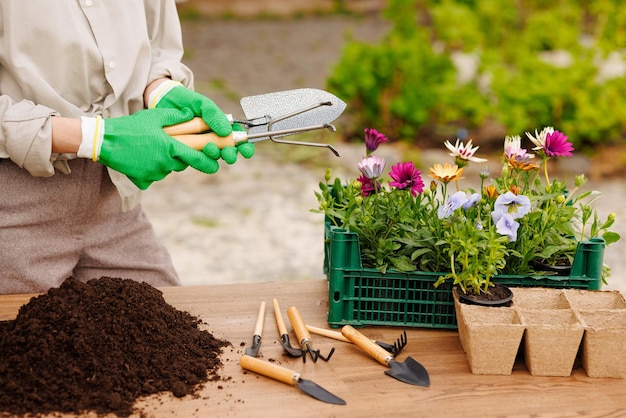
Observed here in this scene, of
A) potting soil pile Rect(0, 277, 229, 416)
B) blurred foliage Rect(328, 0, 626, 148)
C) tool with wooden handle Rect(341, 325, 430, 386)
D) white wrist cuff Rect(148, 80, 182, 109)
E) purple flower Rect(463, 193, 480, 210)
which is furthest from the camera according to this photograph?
blurred foliage Rect(328, 0, 626, 148)

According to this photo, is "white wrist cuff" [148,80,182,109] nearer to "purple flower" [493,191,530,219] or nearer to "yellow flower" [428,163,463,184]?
"yellow flower" [428,163,463,184]

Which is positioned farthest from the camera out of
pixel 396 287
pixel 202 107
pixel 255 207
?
pixel 255 207

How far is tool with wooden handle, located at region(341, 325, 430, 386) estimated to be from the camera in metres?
1.42

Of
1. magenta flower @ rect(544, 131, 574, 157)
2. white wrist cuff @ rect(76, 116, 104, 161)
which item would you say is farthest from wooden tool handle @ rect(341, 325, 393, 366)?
white wrist cuff @ rect(76, 116, 104, 161)

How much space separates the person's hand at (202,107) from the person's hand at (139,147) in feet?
0.14

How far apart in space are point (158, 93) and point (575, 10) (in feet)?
17.8

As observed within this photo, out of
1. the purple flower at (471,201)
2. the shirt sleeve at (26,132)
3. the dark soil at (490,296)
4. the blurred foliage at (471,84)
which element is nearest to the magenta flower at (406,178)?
the purple flower at (471,201)

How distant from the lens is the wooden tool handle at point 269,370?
1.38 metres

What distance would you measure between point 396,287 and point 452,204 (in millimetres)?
221

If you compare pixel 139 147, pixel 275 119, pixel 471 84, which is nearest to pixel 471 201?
pixel 275 119

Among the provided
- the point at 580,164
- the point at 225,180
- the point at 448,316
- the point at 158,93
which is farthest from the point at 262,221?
the point at 448,316

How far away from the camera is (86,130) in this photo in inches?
64.9

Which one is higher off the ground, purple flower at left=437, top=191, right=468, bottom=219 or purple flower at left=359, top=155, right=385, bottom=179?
purple flower at left=359, top=155, right=385, bottom=179

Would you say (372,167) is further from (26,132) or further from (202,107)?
(26,132)
